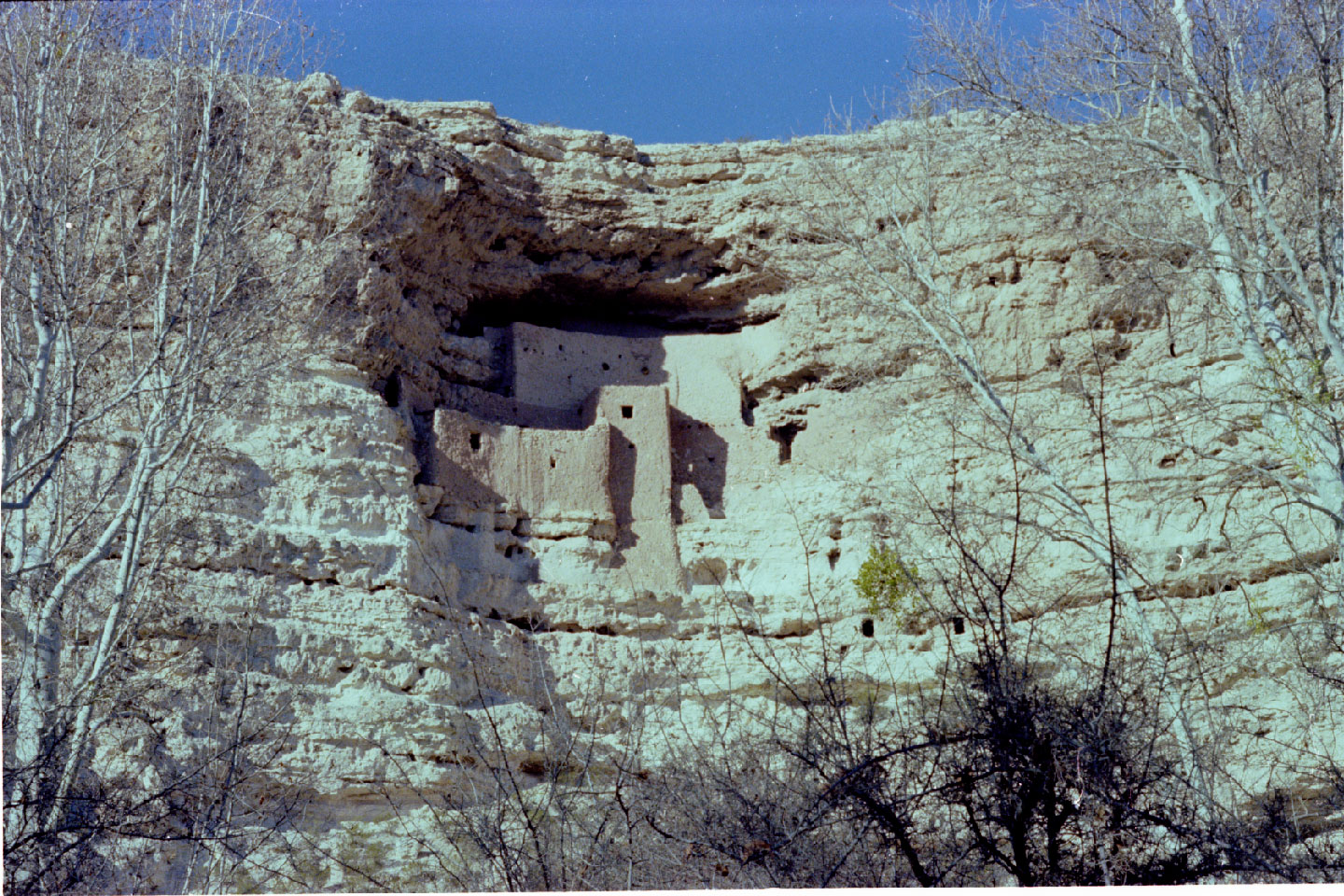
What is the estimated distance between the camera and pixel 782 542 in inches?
619

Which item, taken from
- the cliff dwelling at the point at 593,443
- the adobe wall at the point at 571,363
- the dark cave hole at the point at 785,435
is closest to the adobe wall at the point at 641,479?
the cliff dwelling at the point at 593,443

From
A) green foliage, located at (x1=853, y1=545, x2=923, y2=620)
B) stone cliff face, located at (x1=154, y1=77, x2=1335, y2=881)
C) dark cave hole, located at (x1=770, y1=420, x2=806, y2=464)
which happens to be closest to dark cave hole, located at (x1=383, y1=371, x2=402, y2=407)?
stone cliff face, located at (x1=154, y1=77, x2=1335, y2=881)

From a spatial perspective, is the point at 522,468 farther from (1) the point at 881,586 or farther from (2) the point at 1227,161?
(2) the point at 1227,161

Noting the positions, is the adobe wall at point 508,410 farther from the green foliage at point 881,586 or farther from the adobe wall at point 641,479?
the green foliage at point 881,586

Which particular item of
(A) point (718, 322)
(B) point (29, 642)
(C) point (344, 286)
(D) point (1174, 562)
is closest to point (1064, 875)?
(B) point (29, 642)

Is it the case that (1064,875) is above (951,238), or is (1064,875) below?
below

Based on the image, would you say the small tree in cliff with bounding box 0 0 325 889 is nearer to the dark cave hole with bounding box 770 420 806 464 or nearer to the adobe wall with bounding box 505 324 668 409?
the adobe wall with bounding box 505 324 668 409

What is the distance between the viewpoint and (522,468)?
1584cm

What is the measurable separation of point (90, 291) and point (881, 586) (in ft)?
27.4

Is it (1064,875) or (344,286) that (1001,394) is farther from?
(1064,875)

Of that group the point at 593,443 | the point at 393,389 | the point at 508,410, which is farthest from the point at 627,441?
the point at 393,389

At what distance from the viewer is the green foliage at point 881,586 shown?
46.3 ft

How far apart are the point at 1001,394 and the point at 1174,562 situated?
2979 mm

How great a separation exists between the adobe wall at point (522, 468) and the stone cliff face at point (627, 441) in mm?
33
